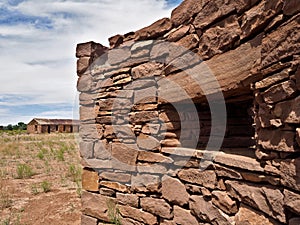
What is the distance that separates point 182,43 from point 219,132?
955 mm

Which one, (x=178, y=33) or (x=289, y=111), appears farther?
(x=178, y=33)

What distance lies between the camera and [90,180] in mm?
3906

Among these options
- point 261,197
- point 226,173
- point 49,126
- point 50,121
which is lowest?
point 261,197

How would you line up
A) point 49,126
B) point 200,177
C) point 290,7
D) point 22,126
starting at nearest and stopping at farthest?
point 290,7, point 200,177, point 49,126, point 22,126

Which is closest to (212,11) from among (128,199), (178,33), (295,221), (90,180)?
(178,33)

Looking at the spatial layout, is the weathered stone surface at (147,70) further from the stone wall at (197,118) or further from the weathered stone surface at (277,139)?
the weathered stone surface at (277,139)

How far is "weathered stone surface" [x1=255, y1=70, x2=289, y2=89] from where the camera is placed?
1762 millimetres

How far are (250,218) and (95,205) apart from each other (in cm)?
228

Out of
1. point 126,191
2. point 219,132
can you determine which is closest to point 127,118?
point 126,191

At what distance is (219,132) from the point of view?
2.95 m

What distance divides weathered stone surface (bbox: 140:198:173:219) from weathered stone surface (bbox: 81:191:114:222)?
22.5 inches

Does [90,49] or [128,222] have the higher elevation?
[90,49]

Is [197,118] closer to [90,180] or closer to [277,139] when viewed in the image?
[277,139]

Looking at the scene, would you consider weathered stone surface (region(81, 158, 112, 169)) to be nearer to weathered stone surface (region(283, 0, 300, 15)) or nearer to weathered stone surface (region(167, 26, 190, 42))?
weathered stone surface (region(167, 26, 190, 42))
